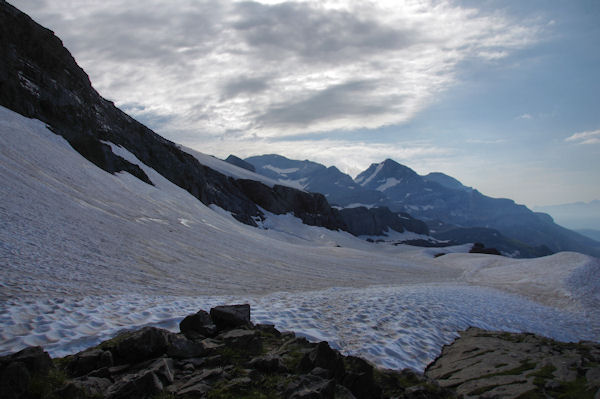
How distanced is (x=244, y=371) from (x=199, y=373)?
2.80ft

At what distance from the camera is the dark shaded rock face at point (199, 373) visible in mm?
5676

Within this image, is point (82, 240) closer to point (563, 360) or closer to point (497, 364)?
point (497, 364)

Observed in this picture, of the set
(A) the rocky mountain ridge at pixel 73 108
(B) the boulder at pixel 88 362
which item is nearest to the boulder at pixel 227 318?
(B) the boulder at pixel 88 362

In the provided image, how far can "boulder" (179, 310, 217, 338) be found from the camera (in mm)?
8570

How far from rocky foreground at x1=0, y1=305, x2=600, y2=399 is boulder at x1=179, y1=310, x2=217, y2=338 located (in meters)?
0.02

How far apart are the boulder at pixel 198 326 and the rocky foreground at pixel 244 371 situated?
0.08 feet

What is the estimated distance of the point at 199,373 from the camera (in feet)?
21.8

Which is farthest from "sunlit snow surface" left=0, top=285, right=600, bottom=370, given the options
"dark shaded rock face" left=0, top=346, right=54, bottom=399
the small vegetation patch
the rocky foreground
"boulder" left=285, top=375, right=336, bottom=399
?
"boulder" left=285, top=375, right=336, bottom=399

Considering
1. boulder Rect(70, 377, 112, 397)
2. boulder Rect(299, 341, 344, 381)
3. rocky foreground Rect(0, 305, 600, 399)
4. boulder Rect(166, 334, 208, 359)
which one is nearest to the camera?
boulder Rect(70, 377, 112, 397)

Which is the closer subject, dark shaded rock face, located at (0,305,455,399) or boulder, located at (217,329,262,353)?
dark shaded rock face, located at (0,305,455,399)

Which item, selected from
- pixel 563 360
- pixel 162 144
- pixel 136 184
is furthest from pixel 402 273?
pixel 162 144

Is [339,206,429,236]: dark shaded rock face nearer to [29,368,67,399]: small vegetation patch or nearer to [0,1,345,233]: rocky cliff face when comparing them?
[0,1,345,233]: rocky cliff face

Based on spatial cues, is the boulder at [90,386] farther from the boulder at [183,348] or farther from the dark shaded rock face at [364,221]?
the dark shaded rock face at [364,221]

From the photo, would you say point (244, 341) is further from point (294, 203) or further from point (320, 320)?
point (294, 203)
